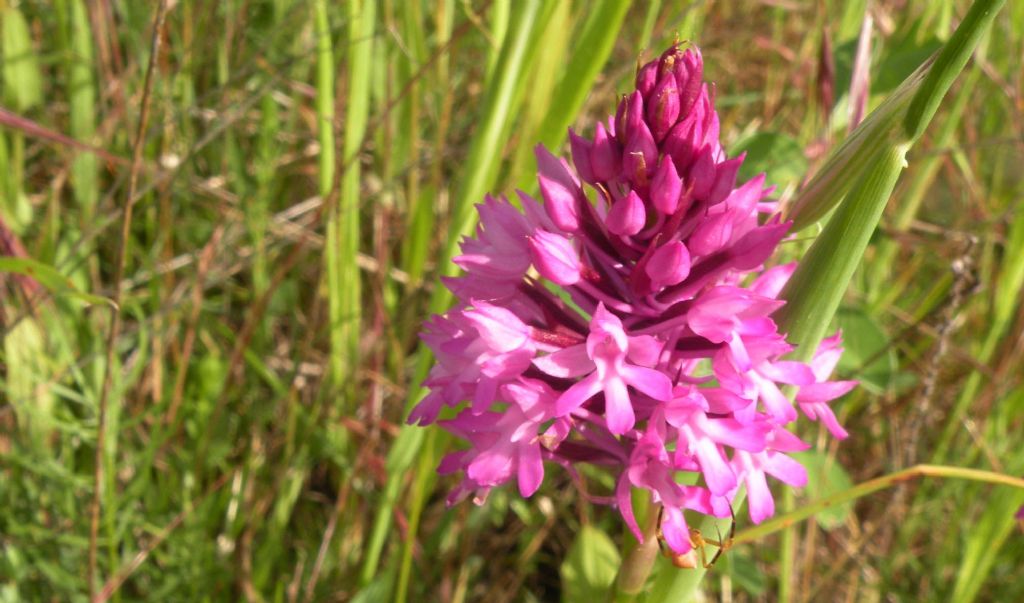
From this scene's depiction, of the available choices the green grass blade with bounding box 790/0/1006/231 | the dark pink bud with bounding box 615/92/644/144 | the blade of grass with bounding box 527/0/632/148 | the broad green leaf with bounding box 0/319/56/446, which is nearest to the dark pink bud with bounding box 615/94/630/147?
the dark pink bud with bounding box 615/92/644/144

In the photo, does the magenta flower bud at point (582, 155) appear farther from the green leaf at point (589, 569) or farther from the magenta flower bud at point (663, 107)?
the green leaf at point (589, 569)

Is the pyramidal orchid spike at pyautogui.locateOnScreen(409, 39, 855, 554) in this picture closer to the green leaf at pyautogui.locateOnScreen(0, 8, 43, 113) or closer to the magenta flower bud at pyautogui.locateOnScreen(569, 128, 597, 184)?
the magenta flower bud at pyautogui.locateOnScreen(569, 128, 597, 184)

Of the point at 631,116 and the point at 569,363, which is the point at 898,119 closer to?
the point at 631,116

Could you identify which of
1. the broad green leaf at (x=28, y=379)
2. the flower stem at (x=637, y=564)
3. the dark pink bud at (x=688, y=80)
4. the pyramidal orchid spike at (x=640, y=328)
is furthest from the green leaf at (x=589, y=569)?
the broad green leaf at (x=28, y=379)

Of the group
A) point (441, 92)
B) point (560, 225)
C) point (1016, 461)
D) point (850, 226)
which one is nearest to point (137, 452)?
point (441, 92)

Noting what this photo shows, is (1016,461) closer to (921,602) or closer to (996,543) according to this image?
(996,543)

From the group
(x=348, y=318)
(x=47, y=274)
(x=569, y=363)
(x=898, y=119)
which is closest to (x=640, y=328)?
(x=569, y=363)
